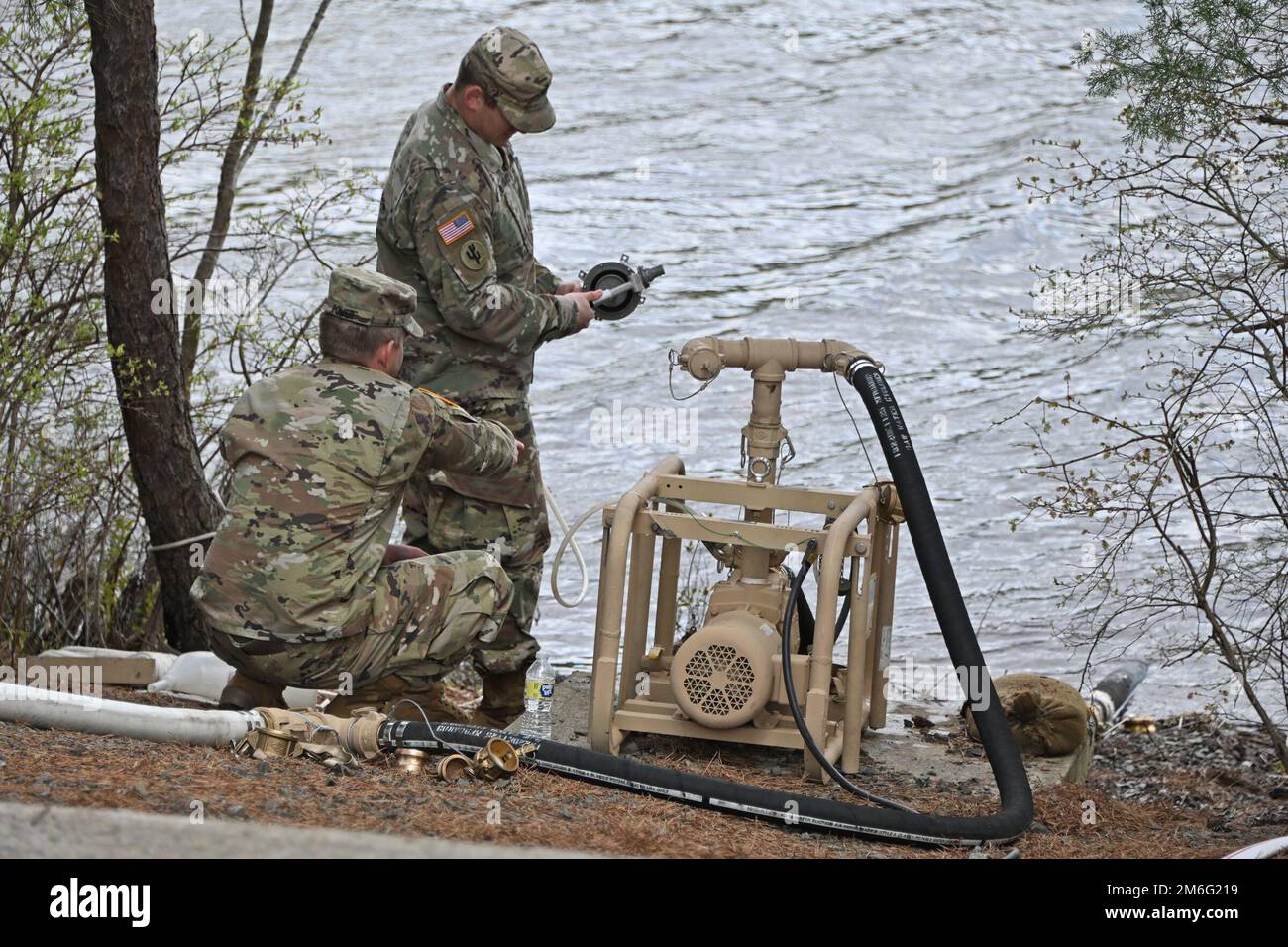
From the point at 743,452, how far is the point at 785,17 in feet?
47.1

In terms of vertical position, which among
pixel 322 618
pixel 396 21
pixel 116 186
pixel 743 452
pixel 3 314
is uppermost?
pixel 396 21

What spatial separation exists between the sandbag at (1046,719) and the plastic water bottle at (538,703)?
4.80 feet

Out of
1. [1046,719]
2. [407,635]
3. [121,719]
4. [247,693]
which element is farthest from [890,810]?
[121,719]

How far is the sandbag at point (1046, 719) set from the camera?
495cm

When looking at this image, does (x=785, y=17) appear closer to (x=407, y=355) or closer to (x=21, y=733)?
(x=407, y=355)

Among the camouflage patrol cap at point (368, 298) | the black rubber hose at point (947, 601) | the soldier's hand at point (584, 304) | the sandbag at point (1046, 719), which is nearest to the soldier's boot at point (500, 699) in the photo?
the soldier's hand at point (584, 304)

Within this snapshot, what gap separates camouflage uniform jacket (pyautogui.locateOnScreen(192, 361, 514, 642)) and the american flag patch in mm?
614

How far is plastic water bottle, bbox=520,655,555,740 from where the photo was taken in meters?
5.04

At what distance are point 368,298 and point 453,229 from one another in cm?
57

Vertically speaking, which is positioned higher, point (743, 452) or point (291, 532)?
point (743, 452)

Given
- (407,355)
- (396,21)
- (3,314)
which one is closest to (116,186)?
(3,314)

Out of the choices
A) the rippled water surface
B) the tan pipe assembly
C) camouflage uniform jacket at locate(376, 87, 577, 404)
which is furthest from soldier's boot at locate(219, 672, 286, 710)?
the rippled water surface
